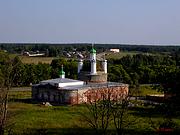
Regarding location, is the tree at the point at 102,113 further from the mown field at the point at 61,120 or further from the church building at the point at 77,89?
the church building at the point at 77,89

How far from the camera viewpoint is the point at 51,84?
4797 centimetres

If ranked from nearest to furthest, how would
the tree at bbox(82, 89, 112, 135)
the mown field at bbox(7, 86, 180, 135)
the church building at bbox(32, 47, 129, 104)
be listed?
the tree at bbox(82, 89, 112, 135) < the mown field at bbox(7, 86, 180, 135) < the church building at bbox(32, 47, 129, 104)

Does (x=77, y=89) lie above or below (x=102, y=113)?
below

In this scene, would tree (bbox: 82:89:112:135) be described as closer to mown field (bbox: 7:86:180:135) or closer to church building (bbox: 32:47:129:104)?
mown field (bbox: 7:86:180:135)

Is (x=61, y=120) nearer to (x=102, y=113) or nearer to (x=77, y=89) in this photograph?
(x=77, y=89)

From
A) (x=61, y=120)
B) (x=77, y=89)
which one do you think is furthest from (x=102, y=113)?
(x=77, y=89)

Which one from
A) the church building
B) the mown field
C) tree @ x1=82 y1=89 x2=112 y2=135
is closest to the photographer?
tree @ x1=82 y1=89 x2=112 y2=135

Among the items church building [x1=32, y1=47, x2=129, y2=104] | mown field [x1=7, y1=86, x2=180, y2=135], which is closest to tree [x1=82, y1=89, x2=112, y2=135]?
mown field [x1=7, y1=86, x2=180, y2=135]

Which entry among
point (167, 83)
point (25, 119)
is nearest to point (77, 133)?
point (25, 119)

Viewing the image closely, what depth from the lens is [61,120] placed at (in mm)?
34406

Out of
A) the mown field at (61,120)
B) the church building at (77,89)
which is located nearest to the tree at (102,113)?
Answer: the mown field at (61,120)

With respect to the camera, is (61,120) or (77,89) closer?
(61,120)

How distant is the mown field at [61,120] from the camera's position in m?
29.0

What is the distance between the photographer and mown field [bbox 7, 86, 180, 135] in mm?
29031
